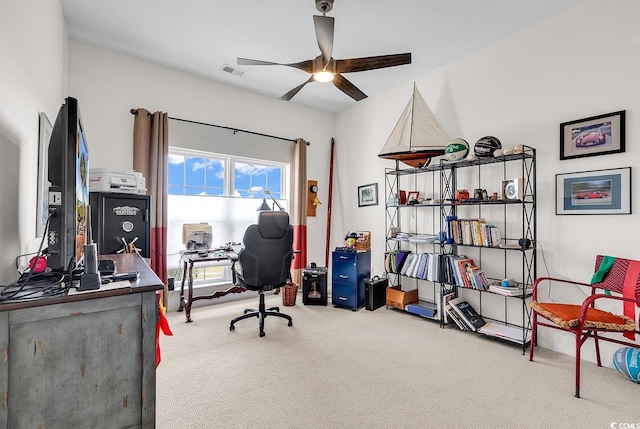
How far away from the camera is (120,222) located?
2980mm

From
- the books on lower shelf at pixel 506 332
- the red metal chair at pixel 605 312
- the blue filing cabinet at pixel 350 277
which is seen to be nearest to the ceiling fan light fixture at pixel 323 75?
the blue filing cabinet at pixel 350 277

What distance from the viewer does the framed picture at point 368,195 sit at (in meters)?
4.50

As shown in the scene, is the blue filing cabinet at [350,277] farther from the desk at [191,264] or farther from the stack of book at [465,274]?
the desk at [191,264]

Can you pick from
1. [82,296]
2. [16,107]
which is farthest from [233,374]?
[16,107]

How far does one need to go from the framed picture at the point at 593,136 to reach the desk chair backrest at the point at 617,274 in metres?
0.86

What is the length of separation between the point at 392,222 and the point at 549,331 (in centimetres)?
202

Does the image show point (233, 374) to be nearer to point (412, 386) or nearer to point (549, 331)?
point (412, 386)

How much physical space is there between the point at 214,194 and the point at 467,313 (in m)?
3.33

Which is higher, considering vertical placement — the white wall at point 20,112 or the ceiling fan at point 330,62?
the ceiling fan at point 330,62

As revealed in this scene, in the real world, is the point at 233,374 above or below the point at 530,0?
below

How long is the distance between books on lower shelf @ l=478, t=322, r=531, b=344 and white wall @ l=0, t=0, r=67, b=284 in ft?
11.2

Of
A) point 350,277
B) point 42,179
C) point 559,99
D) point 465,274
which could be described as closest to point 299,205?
point 350,277

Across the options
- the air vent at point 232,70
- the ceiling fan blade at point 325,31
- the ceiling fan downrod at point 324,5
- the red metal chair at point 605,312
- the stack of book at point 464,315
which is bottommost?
the stack of book at point 464,315

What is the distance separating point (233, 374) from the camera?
7.52ft
